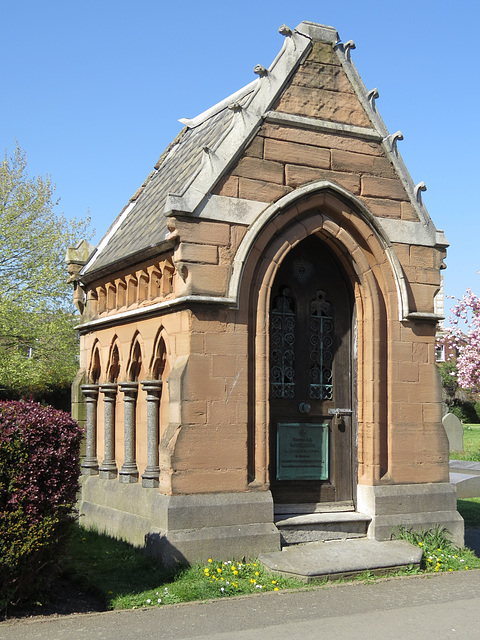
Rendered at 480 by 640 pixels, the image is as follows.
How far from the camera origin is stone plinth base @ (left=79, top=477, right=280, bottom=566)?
8.33 m

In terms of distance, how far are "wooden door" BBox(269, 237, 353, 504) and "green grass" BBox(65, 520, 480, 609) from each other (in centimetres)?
124

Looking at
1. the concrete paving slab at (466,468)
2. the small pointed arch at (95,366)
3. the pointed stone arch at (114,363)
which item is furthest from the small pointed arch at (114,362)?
the concrete paving slab at (466,468)

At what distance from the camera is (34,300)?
23.9 meters

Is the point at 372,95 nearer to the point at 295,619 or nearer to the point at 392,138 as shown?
the point at 392,138

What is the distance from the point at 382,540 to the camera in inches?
377

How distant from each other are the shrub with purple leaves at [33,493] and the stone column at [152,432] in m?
2.23

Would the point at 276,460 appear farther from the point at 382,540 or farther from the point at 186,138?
the point at 186,138

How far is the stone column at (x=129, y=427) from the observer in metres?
10.3

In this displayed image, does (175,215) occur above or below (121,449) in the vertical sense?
above

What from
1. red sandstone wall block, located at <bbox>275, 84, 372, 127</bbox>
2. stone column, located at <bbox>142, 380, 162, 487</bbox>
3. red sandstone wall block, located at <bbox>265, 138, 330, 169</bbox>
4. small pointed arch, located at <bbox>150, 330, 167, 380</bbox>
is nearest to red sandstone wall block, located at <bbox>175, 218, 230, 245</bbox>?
red sandstone wall block, located at <bbox>265, 138, 330, 169</bbox>

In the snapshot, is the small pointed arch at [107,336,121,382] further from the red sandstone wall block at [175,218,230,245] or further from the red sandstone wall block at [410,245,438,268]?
the red sandstone wall block at [410,245,438,268]

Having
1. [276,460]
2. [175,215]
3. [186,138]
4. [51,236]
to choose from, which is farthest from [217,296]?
[51,236]

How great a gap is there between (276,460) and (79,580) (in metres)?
2.80

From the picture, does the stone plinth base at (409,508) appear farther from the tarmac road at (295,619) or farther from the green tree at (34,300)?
the green tree at (34,300)
